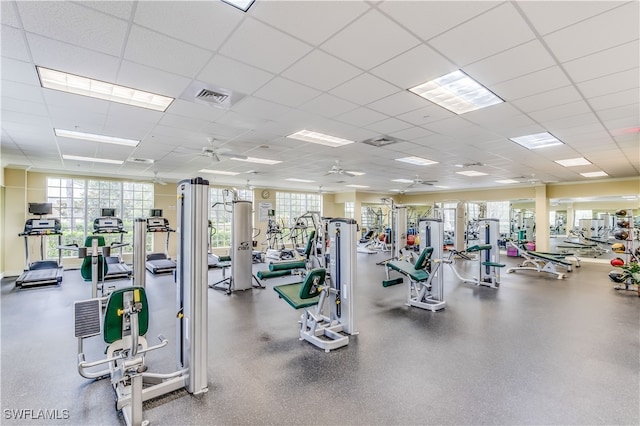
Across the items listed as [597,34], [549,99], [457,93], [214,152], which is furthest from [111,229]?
[597,34]

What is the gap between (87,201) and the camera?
857 centimetres

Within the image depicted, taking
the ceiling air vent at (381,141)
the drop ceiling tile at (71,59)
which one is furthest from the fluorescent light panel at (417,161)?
the drop ceiling tile at (71,59)

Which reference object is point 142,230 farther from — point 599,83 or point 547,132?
point 547,132

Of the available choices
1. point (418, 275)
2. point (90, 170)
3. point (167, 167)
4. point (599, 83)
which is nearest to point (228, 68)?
point (599, 83)

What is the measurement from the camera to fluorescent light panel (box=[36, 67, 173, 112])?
109 inches

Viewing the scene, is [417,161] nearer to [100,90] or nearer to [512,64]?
[512,64]

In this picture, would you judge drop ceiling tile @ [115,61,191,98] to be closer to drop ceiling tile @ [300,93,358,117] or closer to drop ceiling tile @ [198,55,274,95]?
drop ceiling tile @ [198,55,274,95]

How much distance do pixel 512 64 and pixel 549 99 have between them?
110 cm

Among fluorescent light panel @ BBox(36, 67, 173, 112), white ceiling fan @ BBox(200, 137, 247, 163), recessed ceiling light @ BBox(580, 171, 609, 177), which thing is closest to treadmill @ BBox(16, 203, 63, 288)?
white ceiling fan @ BBox(200, 137, 247, 163)

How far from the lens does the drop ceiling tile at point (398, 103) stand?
125 inches

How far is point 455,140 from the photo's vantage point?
4.88 metres

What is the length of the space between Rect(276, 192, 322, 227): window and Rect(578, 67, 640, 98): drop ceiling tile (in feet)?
33.1

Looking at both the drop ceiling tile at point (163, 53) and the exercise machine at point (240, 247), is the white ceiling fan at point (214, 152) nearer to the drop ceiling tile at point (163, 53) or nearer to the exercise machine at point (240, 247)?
the exercise machine at point (240, 247)

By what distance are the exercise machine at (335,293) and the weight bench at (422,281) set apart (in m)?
0.98
